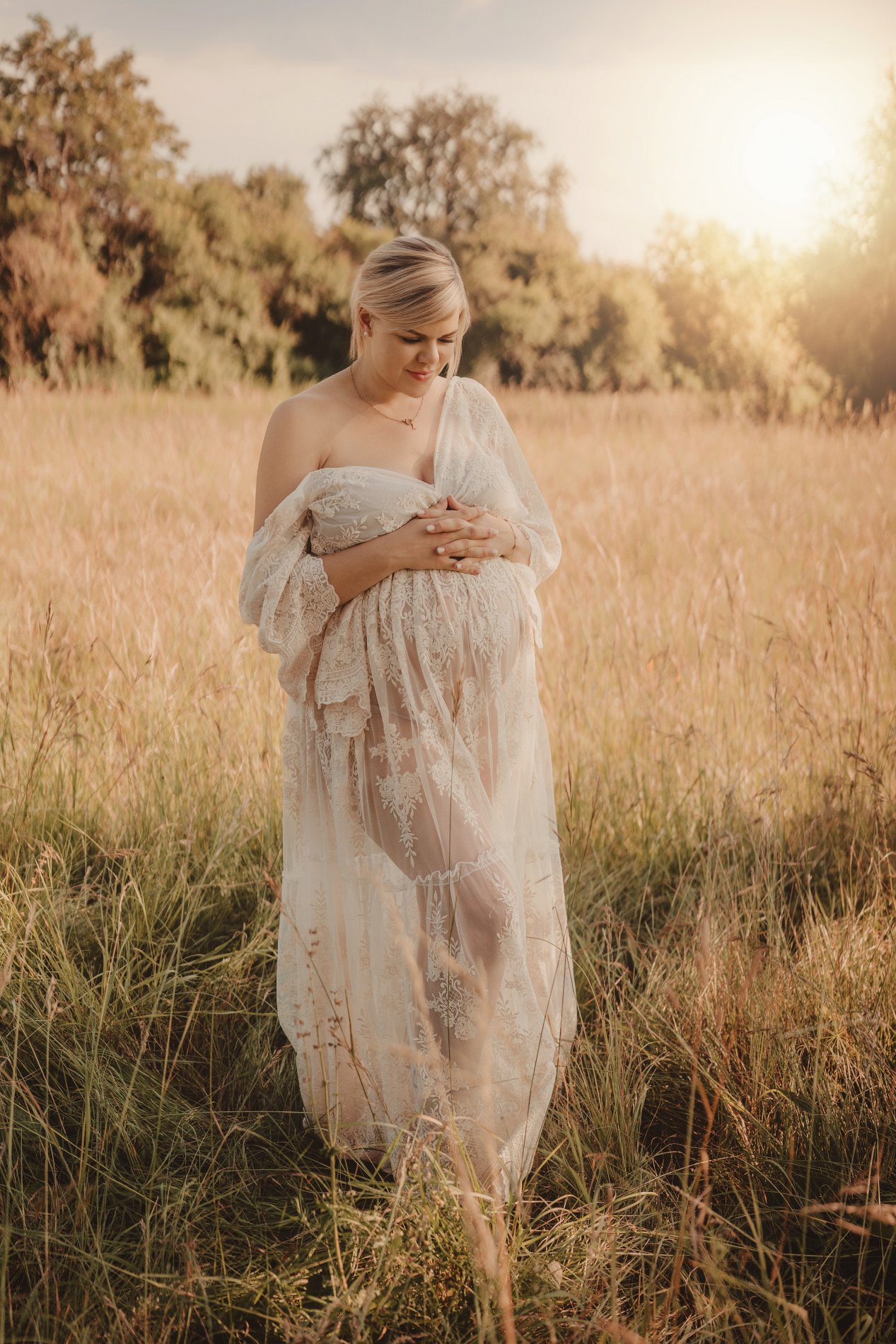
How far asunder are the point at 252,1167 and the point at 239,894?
2.91 feet

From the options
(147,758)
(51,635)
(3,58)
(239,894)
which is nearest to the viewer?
(239,894)

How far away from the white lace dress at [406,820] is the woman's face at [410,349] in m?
0.15

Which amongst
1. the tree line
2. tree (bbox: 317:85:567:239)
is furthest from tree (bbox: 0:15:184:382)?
tree (bbox: 317:85:567:239)

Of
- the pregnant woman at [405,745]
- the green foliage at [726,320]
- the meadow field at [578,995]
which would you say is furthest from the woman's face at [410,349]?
the green foliage at [726,320]

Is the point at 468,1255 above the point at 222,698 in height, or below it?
below

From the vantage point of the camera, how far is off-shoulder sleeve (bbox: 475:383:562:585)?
2270 millimetres

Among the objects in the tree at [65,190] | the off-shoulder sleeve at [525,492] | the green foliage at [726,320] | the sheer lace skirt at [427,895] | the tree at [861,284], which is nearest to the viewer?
the sheer lace skirt at [427,895]

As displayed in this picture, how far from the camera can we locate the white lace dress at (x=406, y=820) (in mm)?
1901

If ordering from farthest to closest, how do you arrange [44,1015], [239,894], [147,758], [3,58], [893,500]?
[3,58] < [893,500] < [147,758] < [239,894] < [44,1015]

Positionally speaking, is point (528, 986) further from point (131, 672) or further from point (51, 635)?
point (51, 635)

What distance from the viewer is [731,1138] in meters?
1.86

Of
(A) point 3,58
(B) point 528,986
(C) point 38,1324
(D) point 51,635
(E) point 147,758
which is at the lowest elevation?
(C) point 38,1324

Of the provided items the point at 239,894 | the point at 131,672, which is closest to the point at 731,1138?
the point at 239,894

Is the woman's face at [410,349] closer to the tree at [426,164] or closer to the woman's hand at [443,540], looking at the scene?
the woman's hand at [443,540]
